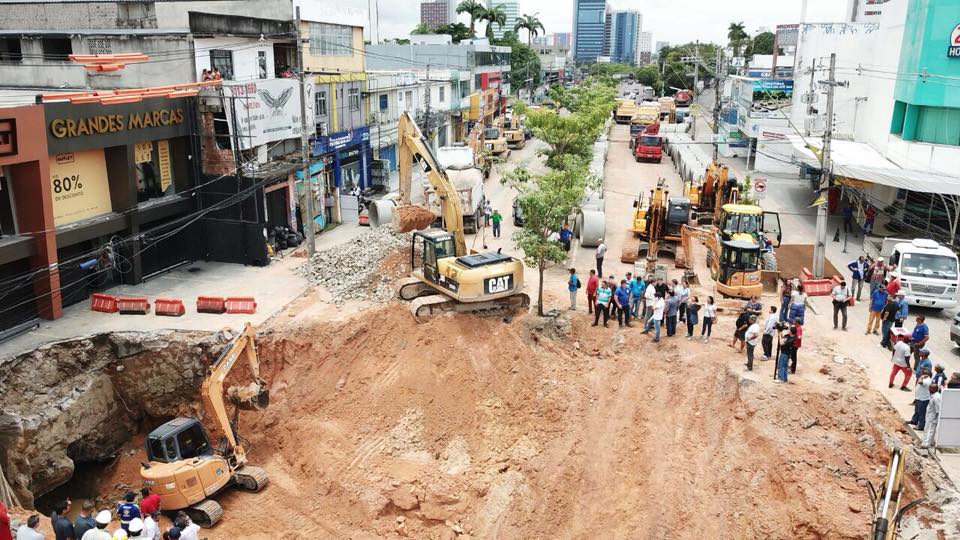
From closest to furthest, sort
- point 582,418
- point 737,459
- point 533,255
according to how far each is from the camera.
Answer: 1. point 737,459
2. point 582,418
3. point 533,255

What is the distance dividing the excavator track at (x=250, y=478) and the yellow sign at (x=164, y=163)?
15.3 m

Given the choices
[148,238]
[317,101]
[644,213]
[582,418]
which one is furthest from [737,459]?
[317,101]

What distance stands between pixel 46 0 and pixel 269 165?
46.4 feet

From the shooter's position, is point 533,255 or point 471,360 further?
point 533,255

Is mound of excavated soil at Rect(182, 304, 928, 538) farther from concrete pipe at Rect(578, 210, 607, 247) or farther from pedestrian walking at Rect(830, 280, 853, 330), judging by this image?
concrete pipe at Rect(578, 210, 607, 247)

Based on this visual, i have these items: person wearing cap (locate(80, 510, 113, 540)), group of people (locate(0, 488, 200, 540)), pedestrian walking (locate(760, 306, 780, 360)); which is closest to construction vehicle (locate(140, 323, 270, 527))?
group of people (locate(0, 488, 200, 540))

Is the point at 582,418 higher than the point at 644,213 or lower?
lower

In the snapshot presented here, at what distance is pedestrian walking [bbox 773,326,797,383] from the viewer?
1966cm

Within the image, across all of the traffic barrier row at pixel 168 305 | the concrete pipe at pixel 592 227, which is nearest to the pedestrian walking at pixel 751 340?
the concrete pipe at pixel 592 227

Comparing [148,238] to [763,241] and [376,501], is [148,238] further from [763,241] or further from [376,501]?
[763,241]

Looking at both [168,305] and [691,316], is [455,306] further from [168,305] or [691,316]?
[168,305]

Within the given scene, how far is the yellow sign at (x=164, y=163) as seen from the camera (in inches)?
1205

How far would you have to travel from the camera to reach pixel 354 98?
4519 cm

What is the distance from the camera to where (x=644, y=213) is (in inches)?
1385
